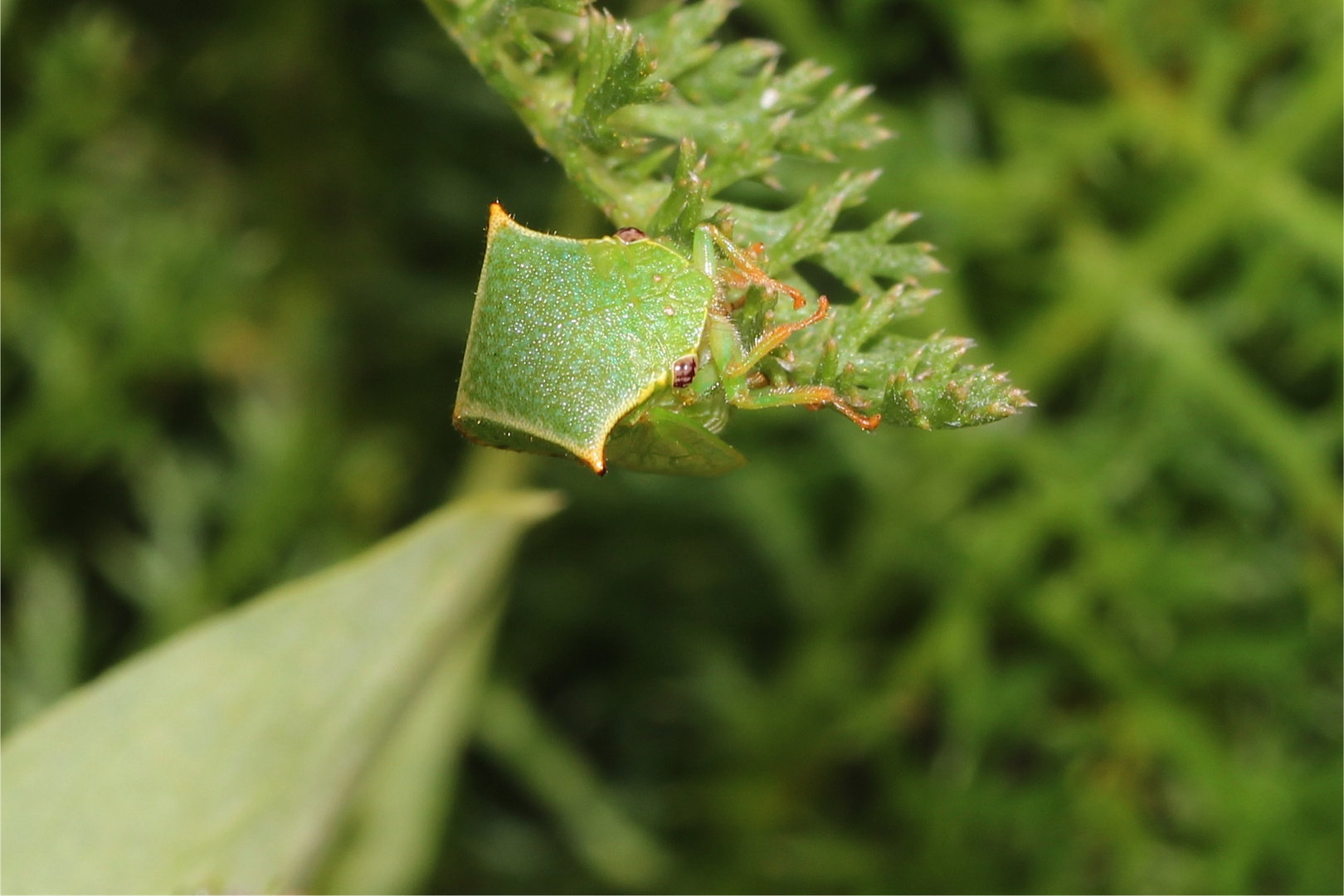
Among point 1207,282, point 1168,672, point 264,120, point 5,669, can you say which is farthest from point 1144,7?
point 5,669

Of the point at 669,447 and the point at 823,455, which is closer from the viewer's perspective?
the point at 669,447

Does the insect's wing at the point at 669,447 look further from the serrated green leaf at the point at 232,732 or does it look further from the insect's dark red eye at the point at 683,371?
the serrated green leaf at the point at 232,732

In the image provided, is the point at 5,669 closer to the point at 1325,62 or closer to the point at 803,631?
the point at 803,631

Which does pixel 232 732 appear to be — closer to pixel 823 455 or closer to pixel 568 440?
pixel 568 440

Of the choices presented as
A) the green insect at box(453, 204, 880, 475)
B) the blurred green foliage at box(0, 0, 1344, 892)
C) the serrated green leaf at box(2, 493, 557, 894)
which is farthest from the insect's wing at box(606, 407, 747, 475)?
the blurred green foliage at box(0, 0, 1344, 892)

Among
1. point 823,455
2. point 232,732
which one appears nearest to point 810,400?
point 232,732

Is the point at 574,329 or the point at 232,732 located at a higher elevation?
the point at 574,329

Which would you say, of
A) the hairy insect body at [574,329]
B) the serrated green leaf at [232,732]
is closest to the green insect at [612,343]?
the hairy insect body at [574,329]
